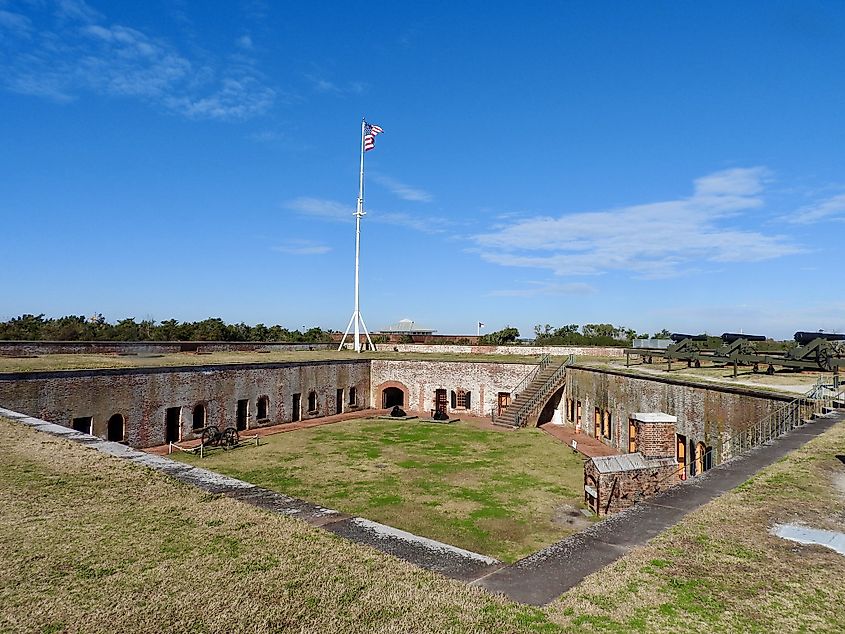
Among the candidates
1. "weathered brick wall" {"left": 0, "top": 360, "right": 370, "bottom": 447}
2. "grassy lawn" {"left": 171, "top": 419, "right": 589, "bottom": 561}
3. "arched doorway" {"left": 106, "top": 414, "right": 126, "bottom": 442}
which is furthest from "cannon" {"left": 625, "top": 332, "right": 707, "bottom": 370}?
"arched doorway" {"left": 106, "top": 414, "right": 126, "bottom": 442}

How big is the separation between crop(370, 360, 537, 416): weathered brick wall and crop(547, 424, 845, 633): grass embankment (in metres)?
20.9

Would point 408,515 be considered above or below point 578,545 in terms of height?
below

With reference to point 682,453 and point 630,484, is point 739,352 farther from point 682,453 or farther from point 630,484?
point 630,484

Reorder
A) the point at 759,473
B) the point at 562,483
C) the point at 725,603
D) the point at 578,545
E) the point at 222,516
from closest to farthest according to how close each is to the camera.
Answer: the point at 725,603, the point at 578,545, the point at 222,516, the point at 759,473, the point at 562,483

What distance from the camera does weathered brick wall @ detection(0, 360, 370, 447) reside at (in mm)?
15045

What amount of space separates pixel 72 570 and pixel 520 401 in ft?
69.3

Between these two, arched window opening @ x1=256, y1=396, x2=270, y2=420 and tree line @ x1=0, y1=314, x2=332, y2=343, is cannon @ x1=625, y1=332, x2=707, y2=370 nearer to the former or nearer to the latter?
arched window opening @ x1=256, y1=396, x2=270, y2=420

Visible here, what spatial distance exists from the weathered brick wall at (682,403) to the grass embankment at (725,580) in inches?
260

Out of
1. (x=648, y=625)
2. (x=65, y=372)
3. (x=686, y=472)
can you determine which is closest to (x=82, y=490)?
(x=648, y=625)

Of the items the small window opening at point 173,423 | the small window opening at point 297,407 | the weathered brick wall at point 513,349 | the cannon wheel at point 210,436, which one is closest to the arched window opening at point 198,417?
the small window opening at point 173,423

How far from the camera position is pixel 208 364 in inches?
783

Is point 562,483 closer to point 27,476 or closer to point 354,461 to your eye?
point 354,461

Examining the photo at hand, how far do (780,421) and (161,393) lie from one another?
702 inches

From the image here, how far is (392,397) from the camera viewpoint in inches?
1137
